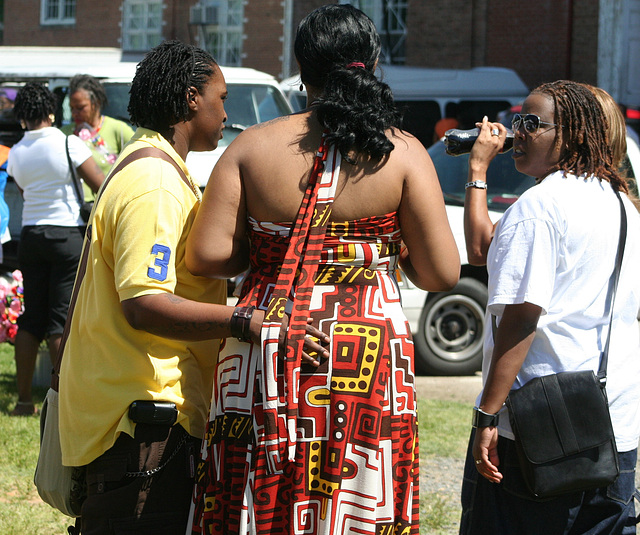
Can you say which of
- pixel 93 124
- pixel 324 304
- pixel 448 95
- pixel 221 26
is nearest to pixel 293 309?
pixel 324 304

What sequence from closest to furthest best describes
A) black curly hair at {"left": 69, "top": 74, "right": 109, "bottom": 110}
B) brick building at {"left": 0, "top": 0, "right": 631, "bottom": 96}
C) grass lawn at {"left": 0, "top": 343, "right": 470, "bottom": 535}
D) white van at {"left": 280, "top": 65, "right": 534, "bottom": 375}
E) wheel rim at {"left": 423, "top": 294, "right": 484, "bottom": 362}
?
grass lawn at {"left": 0, "top": 343, "right": 470, "bottom": 535} → black curly hair at {"left": 69, "top": 74, "right": 109, "bottom": 110} → white van at {"left": 280, "top": 65, "right": 534, "bottom": 375} → wheel rim at {"left": 423, "top": 294, "right": 484, "bottom": 362} → brick building at {"left": 0, "top": 0, "right": 631, "bottom": 96}

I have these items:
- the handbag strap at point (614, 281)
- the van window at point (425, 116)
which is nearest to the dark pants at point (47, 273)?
the handbag strap at point (614, 281)

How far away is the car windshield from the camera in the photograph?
733 centimetres

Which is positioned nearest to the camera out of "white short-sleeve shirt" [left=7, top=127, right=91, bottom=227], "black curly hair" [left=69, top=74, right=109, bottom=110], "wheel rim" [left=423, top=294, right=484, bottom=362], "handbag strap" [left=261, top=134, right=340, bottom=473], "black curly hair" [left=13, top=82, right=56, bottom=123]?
"handbag strap" [left=261, top=134, right=340, bottom=473]

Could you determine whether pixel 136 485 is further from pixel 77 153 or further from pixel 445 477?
pixel 77 153

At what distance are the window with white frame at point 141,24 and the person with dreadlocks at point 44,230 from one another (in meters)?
19.9

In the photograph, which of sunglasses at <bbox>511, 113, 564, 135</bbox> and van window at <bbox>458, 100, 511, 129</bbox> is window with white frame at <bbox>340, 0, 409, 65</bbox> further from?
sunglasses at <bbox>511, 113, 564, 135</bbox>

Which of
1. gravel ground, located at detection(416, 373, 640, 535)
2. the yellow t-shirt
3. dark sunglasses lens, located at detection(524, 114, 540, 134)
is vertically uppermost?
dark sunglasses lens, located at detection(524, 114, 540, 134)

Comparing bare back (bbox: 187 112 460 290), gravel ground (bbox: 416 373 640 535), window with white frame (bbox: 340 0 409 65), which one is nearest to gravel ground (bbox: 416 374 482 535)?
gravel ground (bbox: 416 373 640 535)

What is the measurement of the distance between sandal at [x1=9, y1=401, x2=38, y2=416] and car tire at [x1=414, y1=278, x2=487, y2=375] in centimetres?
316

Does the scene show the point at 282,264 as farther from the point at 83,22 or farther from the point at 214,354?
the point at 83,22

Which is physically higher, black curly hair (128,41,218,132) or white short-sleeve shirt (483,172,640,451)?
black curly hair (128,41,218,132)

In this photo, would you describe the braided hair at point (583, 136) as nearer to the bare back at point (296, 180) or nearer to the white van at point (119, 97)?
the bare back at point (296, 180)

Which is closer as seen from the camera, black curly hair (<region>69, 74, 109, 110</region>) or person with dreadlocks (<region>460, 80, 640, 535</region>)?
person with dreadlocks (<region>460, 80, 640, 535</region>)
